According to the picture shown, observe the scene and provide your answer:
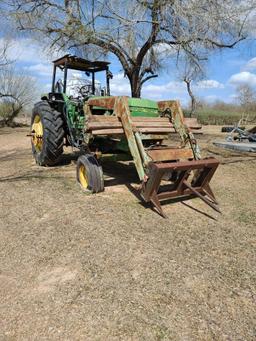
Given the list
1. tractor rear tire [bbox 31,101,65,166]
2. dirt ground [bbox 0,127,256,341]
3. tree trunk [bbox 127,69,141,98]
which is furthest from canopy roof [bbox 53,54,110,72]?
tree trunk [bbox 127,69,141,98]

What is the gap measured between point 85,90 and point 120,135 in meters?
2.45

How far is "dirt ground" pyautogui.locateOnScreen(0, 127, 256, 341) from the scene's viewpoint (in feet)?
7.26

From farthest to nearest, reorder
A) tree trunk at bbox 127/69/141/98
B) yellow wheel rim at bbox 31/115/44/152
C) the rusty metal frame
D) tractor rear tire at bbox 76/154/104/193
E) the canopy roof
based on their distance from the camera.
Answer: tree trunk at bbox 127/69/141/98
yellow wheel rim at bbox 31/115/44/152
the canopy roof
tractor rear tire at bbox 76/154/104/193
the rusty metal frame

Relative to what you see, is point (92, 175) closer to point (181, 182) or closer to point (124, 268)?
point (181, 182)

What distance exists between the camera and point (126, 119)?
4.78 m

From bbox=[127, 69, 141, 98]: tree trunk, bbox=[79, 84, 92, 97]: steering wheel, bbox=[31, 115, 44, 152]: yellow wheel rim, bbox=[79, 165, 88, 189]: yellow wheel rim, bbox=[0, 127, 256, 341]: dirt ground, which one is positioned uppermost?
bbox=[127, 69, 141, 98]: tree trunk

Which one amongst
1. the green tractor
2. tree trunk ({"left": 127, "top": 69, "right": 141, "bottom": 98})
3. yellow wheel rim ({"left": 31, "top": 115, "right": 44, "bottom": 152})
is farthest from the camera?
tree trunk ({"left": 127, "top": 69, "right": 141, "bottom": 98})

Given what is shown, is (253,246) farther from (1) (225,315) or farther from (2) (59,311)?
(2) (59,311)

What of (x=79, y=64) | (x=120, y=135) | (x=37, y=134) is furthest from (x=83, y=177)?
(x=79, y=64)

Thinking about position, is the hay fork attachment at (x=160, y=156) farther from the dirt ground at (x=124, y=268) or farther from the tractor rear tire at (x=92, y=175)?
the tractor rear tire at (x=92, y=175)

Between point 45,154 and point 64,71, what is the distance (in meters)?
1.66

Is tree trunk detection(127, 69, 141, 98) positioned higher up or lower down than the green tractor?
higher up

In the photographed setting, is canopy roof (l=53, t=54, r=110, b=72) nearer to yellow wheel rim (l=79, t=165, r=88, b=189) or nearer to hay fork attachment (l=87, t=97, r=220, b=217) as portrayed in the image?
hay fork attachment (l=87, t=97, r=220, b=217)

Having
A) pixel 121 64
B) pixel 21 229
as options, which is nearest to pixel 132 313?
pixel 21 229
